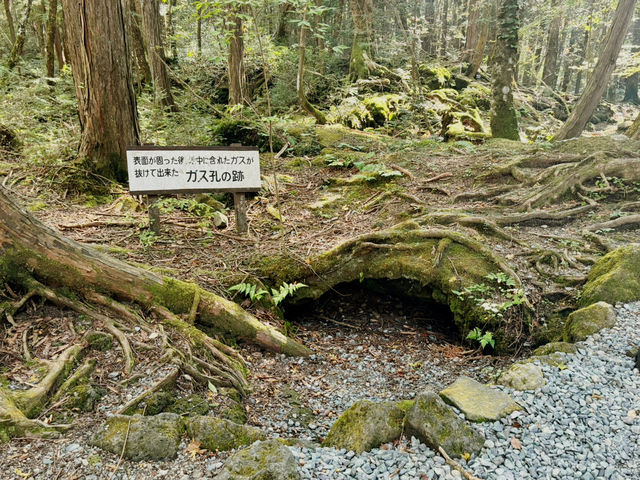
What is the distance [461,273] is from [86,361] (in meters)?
3.99

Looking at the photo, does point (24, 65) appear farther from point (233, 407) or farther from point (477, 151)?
point (233, 407)

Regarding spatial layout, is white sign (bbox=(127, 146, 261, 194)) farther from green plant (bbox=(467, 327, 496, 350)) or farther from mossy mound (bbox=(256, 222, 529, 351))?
green plant (bbox=(467, 327, 496, 350))

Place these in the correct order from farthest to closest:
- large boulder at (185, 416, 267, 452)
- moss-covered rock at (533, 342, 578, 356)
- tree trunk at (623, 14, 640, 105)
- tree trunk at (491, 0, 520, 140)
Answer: tree trunk at (623, 14, 640, 105) < tree trunk at (491, 0, 520, 140) < moss-covered rock at (533, 342, 578, 356) < large boulder at (185, 416, 267, 452)

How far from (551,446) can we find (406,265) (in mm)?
2793

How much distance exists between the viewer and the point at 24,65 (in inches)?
540

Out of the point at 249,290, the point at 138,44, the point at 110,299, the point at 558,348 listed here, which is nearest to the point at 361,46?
the point at 138,44

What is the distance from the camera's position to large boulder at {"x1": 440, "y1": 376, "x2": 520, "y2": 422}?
9.74 ft

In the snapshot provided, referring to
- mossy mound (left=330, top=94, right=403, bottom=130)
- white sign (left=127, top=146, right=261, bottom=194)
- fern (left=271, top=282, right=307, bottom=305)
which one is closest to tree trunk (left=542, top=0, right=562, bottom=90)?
mossy mound (left=330, top=94, right=403, bottom=130)

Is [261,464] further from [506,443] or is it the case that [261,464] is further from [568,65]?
[568,65]

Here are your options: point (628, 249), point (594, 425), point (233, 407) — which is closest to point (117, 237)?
point (233, 407)

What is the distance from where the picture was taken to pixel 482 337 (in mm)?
4484

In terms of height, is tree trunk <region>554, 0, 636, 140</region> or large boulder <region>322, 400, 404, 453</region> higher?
tree trunk <region>554, 0, 636, 140</region>

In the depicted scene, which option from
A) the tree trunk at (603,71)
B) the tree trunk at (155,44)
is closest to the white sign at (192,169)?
the tree trunk at (155,44)

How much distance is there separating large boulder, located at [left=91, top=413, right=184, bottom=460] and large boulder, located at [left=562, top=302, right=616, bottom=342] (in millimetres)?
3632
